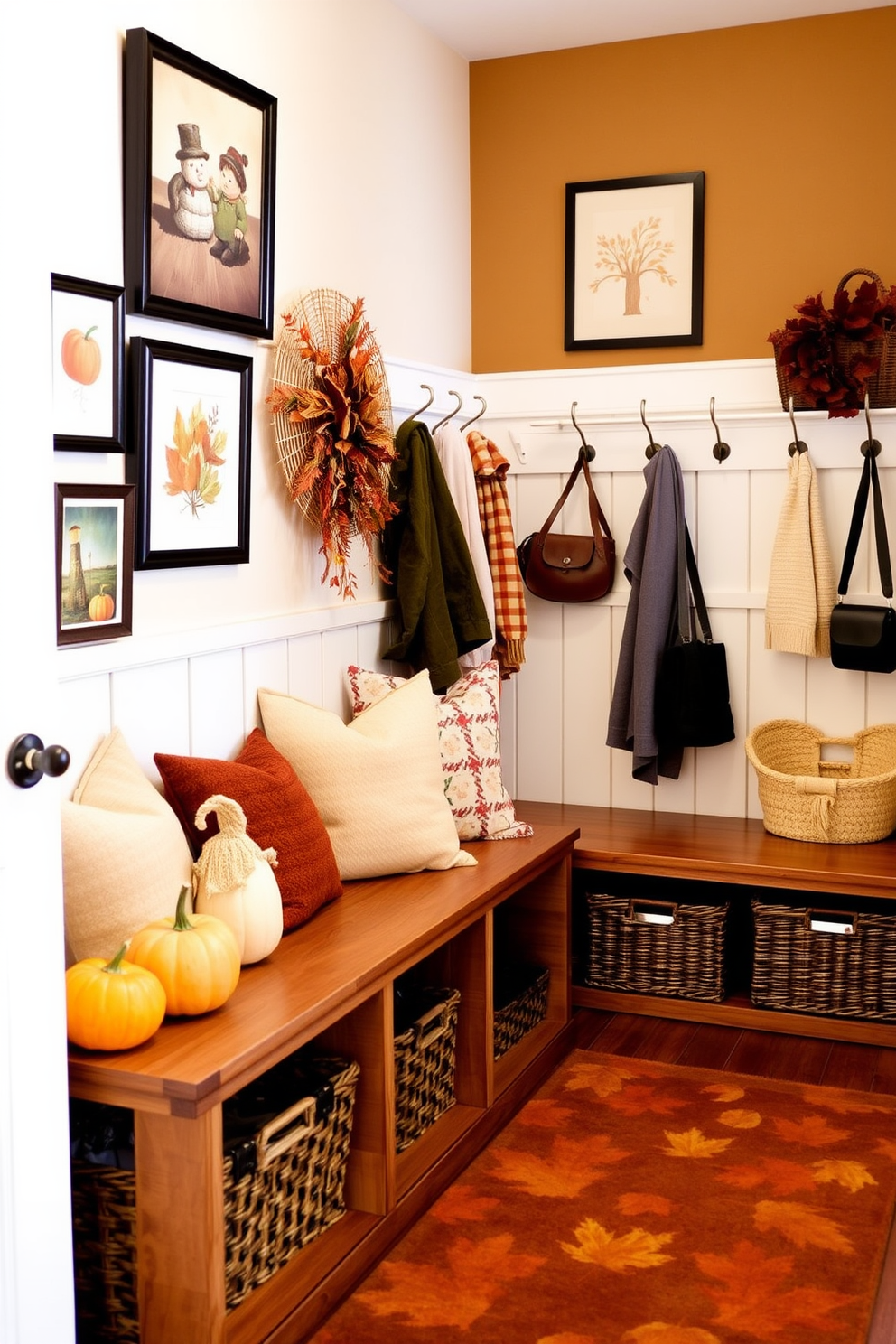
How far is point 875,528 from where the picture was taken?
3318mm

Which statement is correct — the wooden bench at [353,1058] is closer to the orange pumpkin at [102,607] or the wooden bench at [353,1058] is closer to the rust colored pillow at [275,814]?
the rust colored pillow at [275,814]

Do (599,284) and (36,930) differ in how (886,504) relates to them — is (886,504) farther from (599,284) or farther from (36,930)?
(36,930)

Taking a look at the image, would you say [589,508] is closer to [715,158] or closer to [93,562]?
[715,158]

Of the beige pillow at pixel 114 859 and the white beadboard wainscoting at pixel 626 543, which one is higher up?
the white beadboard wainscoting at pixel 626 543

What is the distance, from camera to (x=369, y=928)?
2.41 metres

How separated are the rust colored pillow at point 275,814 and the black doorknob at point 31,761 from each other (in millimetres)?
640

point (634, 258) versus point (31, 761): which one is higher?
point (634, 258)

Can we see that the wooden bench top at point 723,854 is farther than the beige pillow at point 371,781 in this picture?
Yes

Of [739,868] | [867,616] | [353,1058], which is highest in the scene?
[867,616]

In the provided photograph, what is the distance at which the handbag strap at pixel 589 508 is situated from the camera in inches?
143

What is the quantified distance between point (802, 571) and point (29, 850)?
224 centimetres

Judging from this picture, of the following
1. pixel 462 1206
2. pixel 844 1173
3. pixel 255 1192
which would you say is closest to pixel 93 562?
pixel 255 1192

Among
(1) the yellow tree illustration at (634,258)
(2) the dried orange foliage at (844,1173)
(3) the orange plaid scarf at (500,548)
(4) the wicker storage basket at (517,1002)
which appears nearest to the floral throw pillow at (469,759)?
(4) the wicker storage basket at (517,1002)

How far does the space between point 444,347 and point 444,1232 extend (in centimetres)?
229
